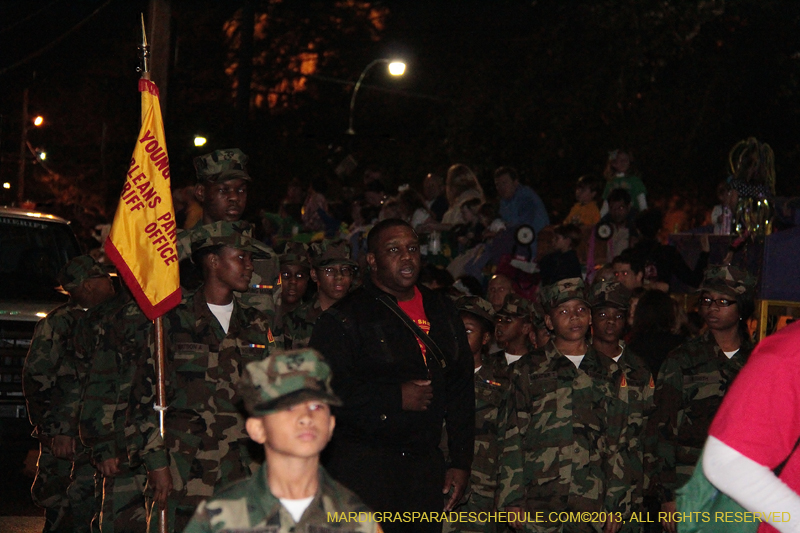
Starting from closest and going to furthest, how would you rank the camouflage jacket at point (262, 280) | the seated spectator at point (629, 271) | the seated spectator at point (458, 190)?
the camouflage jacket at point (262, 280) < the seated spectator at point (629, 271) < the seated spectator at point (458, 190)

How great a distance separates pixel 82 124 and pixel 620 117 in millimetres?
20978

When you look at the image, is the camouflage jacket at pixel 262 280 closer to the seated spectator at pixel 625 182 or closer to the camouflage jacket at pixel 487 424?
the camouflage jacket at pixel 487 424

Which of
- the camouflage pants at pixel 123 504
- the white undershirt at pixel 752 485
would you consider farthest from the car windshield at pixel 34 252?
the white undershirt at pixel 752 485

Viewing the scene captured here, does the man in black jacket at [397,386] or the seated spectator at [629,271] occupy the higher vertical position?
the seated spectator at [629,271]

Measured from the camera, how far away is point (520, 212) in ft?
44.0

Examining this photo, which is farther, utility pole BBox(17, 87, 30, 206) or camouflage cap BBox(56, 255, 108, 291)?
utility pole BBox(17, 87, 30, 206)

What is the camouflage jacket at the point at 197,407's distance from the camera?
19.9 feet

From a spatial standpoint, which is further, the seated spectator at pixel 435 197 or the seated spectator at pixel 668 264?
the seated spectator at pixel 435 197

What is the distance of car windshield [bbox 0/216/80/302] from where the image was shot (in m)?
12.6

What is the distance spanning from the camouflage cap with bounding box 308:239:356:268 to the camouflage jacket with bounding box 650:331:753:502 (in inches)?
107

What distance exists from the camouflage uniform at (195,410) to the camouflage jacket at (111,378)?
0.53 meters

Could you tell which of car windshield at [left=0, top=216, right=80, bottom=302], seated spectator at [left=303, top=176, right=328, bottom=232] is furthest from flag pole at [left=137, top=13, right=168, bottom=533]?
seated spectator at [left=303, top=176, right=328, bottom=232]

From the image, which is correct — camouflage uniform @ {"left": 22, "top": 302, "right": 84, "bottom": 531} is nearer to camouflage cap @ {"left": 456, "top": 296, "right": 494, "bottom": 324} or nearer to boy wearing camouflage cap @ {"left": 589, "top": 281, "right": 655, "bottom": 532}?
camouflage cap @ {"left": 456, "top": 296, "right": 494, "bottom": 324}

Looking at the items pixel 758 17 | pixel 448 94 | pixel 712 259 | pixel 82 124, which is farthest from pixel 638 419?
pixel 82 124
